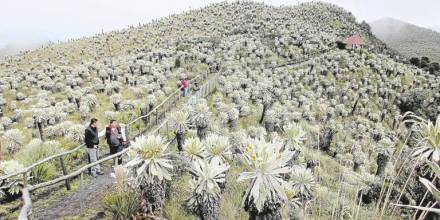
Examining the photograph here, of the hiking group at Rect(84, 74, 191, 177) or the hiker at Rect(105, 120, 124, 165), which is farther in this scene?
the hiker at Rect(105, 120, 124, 165)

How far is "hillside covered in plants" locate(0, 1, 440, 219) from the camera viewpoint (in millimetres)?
7062

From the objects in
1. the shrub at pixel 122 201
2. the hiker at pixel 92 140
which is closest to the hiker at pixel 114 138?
the hiker at pixel 92 140

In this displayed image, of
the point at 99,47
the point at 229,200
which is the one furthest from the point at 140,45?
the point at 229,200

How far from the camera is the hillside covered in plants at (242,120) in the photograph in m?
7.06

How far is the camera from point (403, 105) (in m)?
52.2

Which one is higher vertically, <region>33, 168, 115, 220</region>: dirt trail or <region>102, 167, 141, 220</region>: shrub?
<region>102, 167, 141, 220</region>: shrub

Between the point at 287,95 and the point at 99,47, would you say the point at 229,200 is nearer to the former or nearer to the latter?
the point at 287,95

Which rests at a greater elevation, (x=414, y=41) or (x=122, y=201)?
(x=122, y=201)

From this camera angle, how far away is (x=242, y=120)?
98.2 ft

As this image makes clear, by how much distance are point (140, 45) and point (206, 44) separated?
14.6 metres

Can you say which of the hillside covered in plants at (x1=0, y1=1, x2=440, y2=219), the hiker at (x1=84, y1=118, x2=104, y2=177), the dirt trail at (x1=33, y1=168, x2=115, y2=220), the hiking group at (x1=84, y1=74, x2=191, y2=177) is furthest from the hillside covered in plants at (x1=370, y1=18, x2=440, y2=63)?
the dirt trail at (x1=33, y1=168, x2=115, y2=220)

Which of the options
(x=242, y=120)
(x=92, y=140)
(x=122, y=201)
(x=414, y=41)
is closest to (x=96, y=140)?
(x=92, y=140)

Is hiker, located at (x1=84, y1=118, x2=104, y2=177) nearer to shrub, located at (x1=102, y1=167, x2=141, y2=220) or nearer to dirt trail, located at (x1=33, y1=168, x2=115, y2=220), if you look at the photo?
dirt trail, located at (x1=33, y1=168, x2=115, y2=220)

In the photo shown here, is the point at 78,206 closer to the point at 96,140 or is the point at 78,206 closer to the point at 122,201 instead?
the point at 122,201
